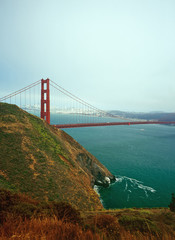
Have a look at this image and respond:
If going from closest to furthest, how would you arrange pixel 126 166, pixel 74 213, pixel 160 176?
pixel 74 213 → pixel 160 176 → pixel 126 166

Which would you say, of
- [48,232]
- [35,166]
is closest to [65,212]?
[48,232]

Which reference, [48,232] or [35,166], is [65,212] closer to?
[48,232]

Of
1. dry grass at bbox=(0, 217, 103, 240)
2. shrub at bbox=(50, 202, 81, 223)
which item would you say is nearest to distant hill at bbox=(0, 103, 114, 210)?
shrub at bbox=(50, 202, 81, 223)

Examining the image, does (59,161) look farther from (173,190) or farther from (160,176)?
(160,176)

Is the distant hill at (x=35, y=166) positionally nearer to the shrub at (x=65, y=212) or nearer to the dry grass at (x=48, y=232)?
the shrub at (x=65, y=212)

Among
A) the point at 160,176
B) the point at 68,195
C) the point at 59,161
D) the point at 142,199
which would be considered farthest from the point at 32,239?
the point at 160,176

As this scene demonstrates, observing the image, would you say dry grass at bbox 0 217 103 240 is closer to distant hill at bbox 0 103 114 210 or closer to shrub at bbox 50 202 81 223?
shrub at bbox 50 202 81 223

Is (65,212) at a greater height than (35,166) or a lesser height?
greater

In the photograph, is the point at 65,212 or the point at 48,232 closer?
the point at 48,232

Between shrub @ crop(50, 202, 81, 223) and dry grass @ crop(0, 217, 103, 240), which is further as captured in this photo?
shrub @ crop(50, 202, 81, 223)
